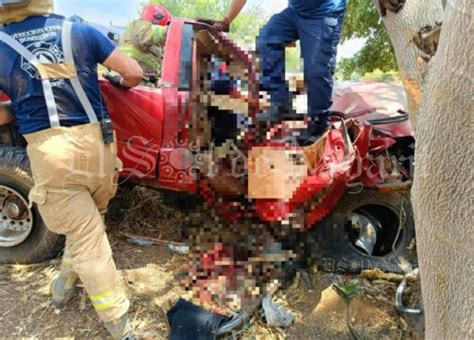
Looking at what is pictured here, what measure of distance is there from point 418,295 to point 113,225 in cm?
258

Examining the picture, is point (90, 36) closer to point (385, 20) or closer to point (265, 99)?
point (265, 99)

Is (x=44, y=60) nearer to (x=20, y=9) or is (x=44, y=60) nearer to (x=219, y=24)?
(x=20, y=9)

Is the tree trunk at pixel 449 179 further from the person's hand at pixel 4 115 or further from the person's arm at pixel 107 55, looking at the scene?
the person's hand at pixel 4 115

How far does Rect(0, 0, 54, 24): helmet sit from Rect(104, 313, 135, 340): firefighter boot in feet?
6.16

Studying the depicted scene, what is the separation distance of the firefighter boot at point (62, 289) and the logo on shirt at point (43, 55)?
138 cm

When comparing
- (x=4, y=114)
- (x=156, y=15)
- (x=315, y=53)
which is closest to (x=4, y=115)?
(x=4, y=114)

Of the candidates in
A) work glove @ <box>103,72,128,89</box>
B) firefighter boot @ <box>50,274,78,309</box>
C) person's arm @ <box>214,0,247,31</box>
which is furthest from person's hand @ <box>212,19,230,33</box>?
firefighter boot @ <box>50,274,78,309</box>

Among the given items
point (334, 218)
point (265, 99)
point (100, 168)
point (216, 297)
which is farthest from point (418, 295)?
point (100, 168)

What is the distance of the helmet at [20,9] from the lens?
8.83 ft

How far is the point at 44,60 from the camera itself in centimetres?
275

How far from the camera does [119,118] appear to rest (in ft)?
11.8

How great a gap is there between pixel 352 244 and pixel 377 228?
299mm

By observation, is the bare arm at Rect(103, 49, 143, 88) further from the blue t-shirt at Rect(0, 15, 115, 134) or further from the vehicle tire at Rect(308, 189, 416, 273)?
the vehicle tire at Rect(308, 189, 416, 273)

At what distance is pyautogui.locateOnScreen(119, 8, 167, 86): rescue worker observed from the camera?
12.4 feet
